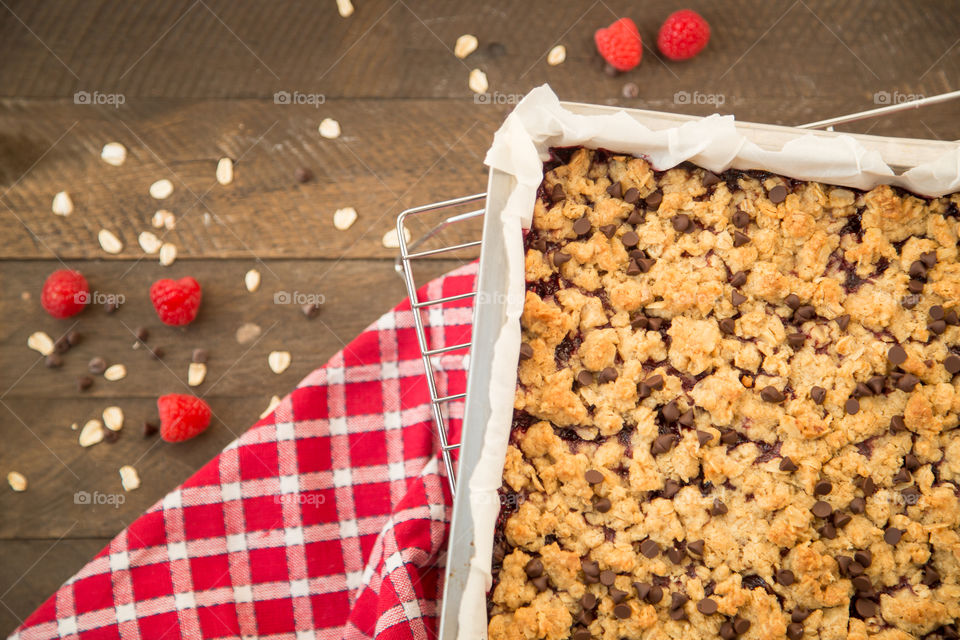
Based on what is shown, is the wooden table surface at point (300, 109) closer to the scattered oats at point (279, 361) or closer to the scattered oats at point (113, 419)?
the scattered oats at point (279, 361)

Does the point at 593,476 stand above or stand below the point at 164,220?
below

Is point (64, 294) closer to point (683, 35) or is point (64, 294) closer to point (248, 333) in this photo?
point (248, 333)

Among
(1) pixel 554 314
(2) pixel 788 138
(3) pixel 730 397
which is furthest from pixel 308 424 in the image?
(2) pixel 788 138

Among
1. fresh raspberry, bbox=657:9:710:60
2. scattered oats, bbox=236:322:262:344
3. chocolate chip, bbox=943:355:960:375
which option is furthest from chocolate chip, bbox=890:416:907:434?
scattered oats, bbox=236:322:262:344

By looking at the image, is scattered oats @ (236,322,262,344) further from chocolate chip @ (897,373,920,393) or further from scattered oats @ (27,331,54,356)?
chocolate chip @ (897,373,920,393)

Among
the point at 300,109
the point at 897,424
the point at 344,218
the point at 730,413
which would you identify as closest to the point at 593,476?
the point at 730,413

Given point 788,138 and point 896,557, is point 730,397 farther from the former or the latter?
point 788,138

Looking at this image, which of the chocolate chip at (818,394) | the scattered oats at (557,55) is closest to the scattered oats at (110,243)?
the scattered oats at (557,55)

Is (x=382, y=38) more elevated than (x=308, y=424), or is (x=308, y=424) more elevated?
(x=382, y=38)
